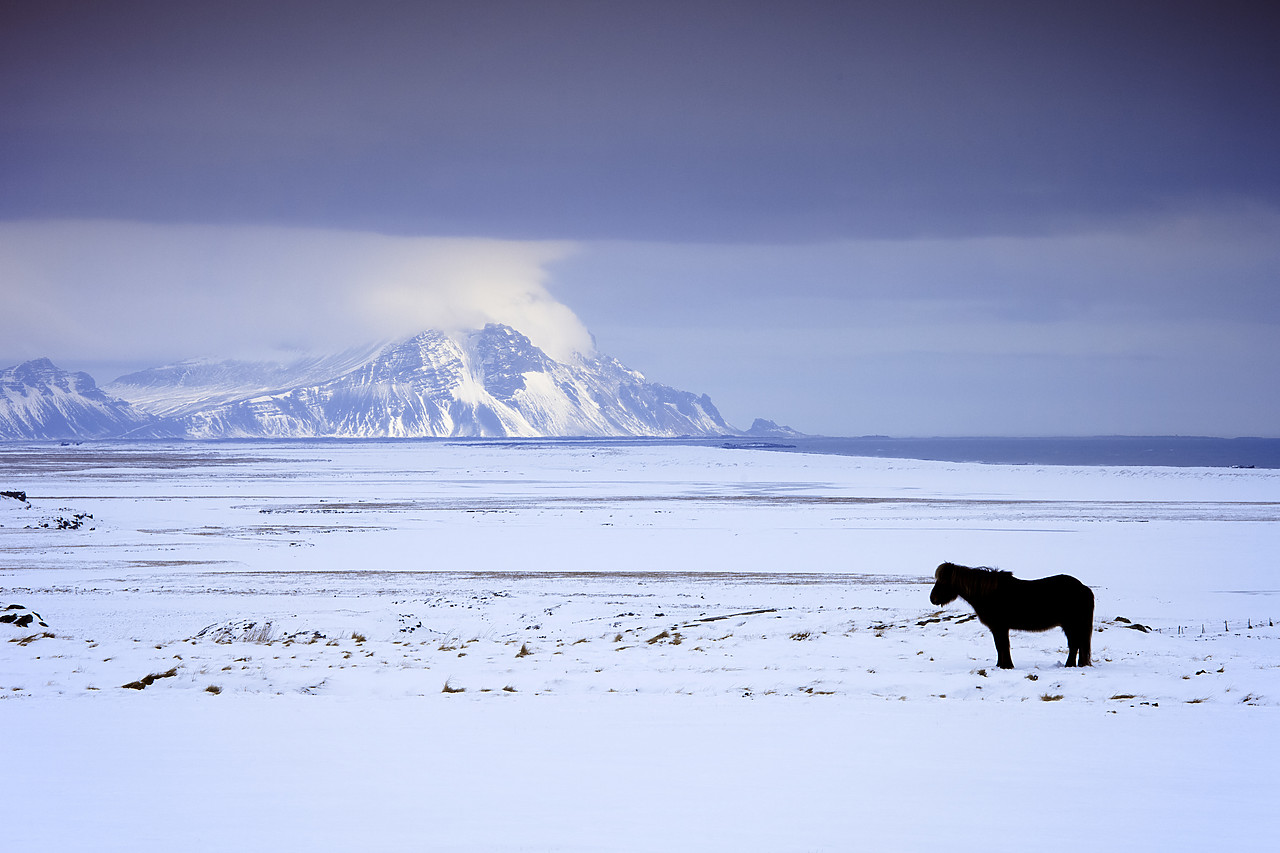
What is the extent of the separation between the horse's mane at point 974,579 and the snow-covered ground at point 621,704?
87 centimetres

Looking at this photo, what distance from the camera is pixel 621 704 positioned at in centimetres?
975

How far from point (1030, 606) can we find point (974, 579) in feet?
2.12

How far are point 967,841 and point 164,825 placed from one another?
4801mm

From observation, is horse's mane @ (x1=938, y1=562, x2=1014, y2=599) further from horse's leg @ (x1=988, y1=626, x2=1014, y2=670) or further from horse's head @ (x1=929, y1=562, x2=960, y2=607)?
horse's leg @ (x1=988, y1=626, x2=1014, y2=670)

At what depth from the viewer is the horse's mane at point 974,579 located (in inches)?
446

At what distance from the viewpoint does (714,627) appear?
14938 millimetres

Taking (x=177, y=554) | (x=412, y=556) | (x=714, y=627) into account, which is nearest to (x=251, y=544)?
(x=177, y=554)

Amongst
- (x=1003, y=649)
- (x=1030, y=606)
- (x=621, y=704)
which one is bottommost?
(x=621, y=704)

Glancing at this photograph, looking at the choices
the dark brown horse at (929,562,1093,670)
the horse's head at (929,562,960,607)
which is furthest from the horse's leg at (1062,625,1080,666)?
the horse's head at (929,562,960,607)

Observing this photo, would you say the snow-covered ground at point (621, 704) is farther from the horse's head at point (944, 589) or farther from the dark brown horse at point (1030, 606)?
the horse's head at point (944, 589)

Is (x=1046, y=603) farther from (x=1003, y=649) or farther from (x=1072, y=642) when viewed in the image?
(x=1003, y=649)

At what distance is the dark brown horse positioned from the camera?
1100cm

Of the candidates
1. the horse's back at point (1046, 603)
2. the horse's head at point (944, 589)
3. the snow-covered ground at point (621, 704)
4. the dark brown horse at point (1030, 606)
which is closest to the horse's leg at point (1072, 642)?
the dark brown horse at point (1030, 606)

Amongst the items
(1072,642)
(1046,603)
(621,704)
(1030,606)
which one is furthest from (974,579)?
(621,704)
